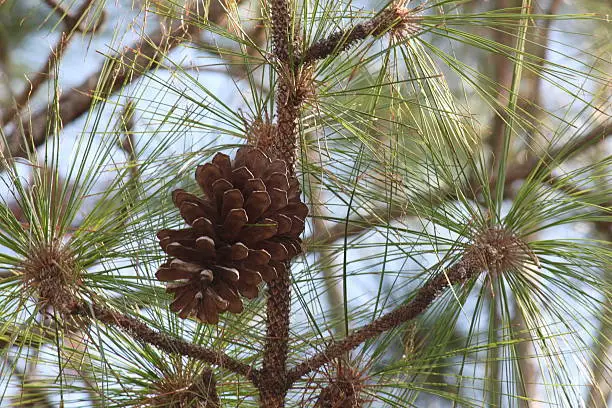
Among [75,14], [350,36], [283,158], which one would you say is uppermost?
[75,14]

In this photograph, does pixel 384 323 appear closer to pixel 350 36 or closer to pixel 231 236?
pixel 231 236

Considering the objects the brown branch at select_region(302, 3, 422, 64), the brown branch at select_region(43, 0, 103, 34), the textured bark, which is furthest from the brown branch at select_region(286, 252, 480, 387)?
the brown branch at select_region(43, 0, 103, 34)

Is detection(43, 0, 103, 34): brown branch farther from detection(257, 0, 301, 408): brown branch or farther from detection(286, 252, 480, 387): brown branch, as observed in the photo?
detection(286, 252, 480, 387): brown branch

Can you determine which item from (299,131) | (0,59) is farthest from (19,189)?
(0,59)

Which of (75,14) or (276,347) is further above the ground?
(75,14)

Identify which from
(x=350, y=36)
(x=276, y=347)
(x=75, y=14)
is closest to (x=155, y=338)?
(x=276, y=347)
